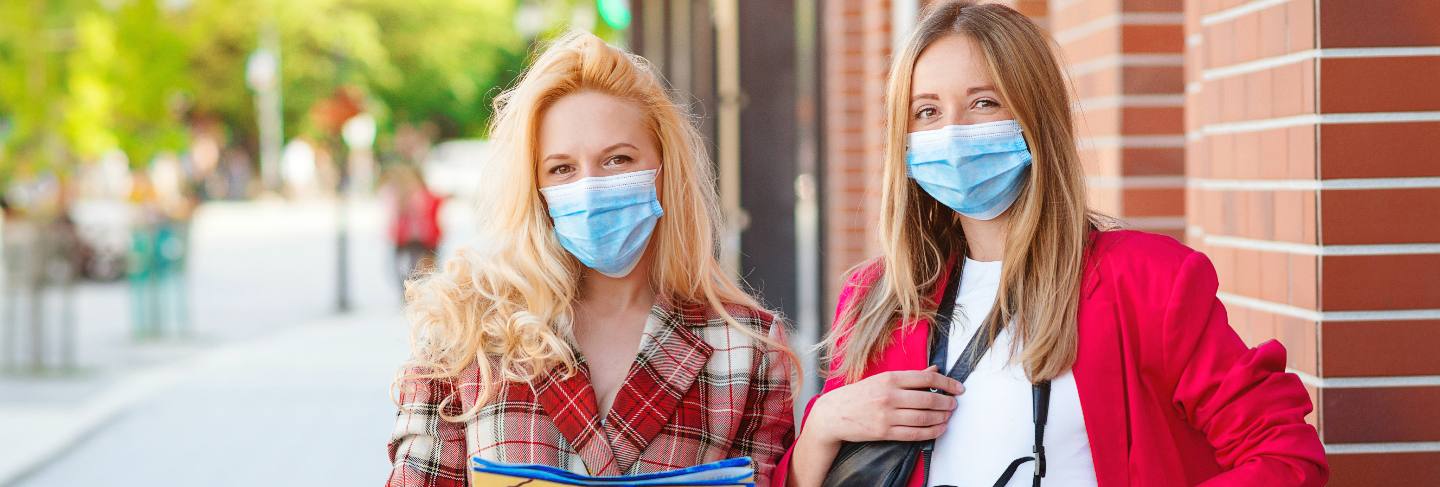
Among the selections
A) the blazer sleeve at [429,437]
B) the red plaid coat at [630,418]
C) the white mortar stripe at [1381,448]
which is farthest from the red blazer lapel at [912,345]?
the white mortar stripe at [1381,448]

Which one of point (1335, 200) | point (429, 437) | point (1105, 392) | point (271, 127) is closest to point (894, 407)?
point (1105, 392)

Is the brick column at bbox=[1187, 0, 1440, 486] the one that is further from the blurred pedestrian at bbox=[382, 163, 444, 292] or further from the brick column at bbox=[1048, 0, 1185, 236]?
the blurred pedestrian at bbox=[382, 163, 444, 292]

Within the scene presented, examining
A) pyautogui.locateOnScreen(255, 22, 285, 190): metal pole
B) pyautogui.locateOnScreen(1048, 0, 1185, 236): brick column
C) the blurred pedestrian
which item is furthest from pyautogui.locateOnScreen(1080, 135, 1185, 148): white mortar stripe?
pyautogui.locateOnScreen(255, 22, 285, 190): metal pole

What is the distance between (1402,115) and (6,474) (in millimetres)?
7194

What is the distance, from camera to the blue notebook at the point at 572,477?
1.93m

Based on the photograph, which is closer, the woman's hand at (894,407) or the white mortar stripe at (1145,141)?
the woman's hand at (894,407)

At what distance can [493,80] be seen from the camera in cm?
5288

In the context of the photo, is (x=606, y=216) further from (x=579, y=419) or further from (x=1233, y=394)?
(x=1233, y=394)

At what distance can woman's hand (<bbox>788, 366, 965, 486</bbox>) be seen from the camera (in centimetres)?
198

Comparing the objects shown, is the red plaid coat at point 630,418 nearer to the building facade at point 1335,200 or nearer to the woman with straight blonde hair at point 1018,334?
the woman with straight blonde hair at point 1018,334

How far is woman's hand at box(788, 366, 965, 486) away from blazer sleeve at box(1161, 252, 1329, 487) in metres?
0.30

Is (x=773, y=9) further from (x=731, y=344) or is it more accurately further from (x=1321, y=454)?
(x=1321, y=454)

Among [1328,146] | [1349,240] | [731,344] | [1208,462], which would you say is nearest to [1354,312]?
[1349,240]

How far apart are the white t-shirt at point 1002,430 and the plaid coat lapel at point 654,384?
1.40 ft
